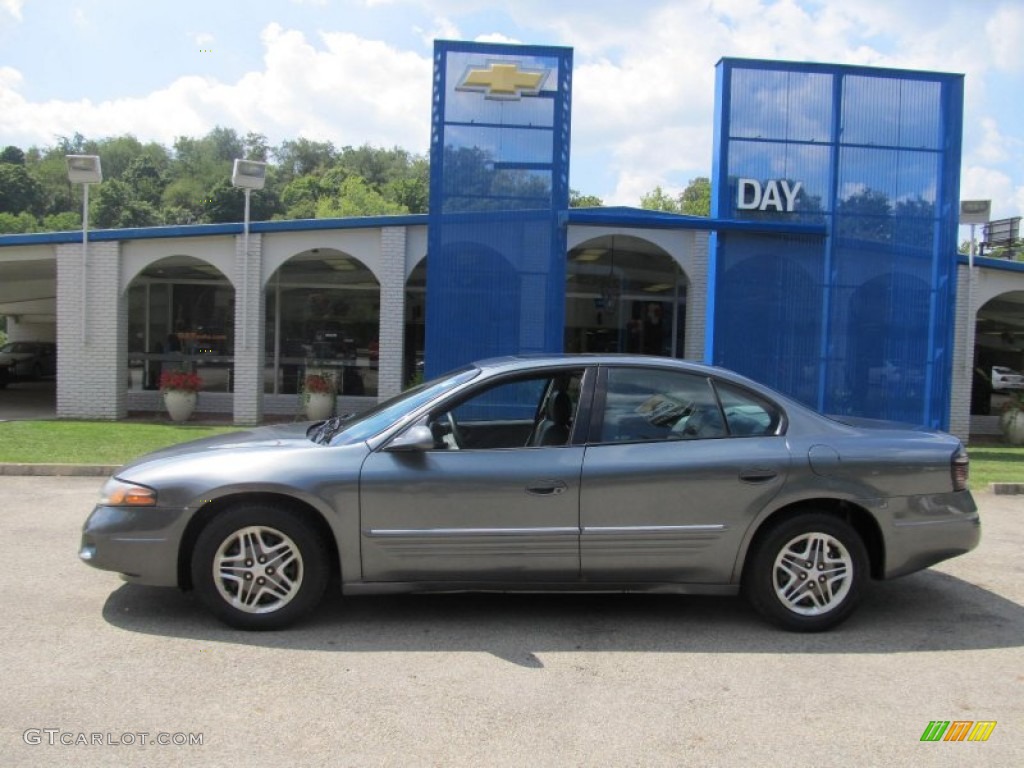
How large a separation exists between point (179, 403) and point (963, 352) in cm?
1424

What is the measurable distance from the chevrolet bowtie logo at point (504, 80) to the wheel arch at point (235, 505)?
7622mm

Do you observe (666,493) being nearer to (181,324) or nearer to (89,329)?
(89,329)

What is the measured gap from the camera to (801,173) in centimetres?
1162

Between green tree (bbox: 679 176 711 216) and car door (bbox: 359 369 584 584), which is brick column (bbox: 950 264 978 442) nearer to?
car door (bbox: 359 369 584 584)

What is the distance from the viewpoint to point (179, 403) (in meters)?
15.4

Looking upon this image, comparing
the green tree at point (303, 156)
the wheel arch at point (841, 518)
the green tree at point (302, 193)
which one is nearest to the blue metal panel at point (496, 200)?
the wheel arch at point (841, 518)

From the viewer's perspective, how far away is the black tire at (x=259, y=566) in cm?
454

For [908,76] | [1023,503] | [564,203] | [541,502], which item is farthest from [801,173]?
[541,502]

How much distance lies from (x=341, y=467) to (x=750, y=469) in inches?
88.2

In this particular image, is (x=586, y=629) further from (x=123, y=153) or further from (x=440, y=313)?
(x=123, y=153)

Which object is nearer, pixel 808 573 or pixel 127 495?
pixel 127 495

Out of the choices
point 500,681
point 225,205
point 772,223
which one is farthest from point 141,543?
point 225,205

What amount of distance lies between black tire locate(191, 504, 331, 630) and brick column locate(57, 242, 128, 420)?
39.3 ft

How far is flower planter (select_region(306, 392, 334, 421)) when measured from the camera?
52.3 feet
